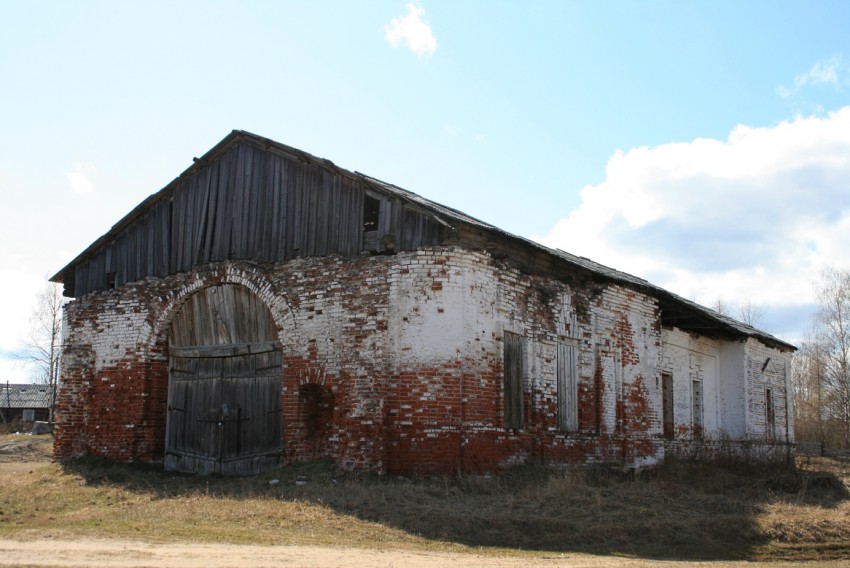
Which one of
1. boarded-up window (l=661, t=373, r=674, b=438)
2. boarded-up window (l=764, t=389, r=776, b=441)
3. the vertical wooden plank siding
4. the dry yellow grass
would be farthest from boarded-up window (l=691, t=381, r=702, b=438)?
the dry yellow grass

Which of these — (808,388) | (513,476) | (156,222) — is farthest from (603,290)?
(808,388)

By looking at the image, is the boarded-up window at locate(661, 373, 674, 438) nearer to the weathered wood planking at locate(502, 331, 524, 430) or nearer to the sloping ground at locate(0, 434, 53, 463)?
the weathered wood planking at locate(502, 331, 524, 430)

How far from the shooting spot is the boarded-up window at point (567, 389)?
15.9m

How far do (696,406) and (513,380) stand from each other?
399 inches

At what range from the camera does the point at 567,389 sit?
634 inches

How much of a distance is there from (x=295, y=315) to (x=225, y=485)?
10.1 ft

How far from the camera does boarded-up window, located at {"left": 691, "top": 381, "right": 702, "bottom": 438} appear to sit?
2247cm

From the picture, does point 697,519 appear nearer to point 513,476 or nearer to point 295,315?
point 513,476

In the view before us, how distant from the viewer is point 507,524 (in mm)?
10242

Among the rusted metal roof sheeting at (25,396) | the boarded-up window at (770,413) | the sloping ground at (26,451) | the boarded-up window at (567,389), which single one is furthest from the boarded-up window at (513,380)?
the rusted metal roof sheeting at (25,396)

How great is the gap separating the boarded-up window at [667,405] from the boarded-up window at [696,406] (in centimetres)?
164

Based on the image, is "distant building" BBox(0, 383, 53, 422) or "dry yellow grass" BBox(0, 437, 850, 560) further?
"distant building" BBox(0, 383, 53, 422)

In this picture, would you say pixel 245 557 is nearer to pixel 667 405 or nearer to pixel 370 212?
pixel 370 212

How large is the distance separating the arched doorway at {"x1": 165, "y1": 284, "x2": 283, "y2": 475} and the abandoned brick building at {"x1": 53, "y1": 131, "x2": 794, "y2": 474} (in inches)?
1.4
